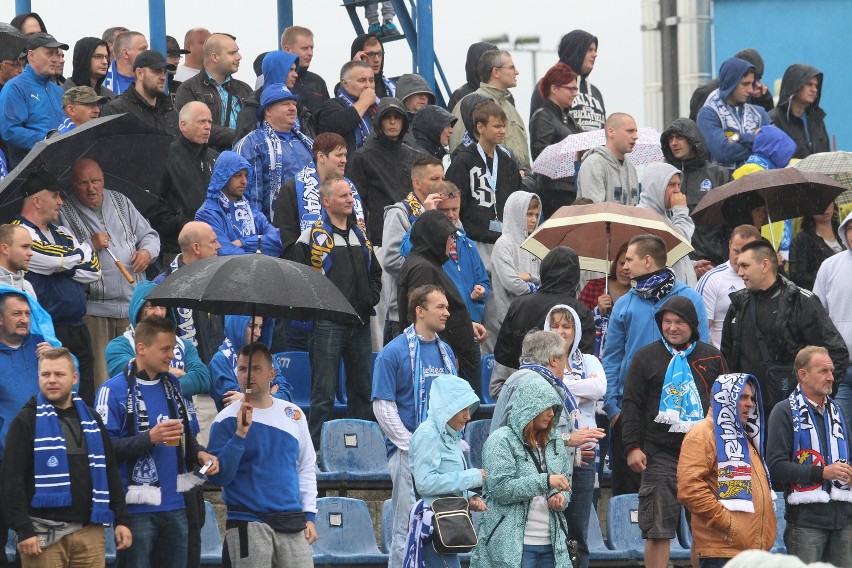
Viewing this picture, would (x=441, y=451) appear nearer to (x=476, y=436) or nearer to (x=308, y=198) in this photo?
(x=476, y=436)

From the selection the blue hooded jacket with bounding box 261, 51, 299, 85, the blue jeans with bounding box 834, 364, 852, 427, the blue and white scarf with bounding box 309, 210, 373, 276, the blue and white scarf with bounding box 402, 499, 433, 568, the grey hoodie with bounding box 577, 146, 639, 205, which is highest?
the blue hooded jacket with bounding box 261, 51, 299, 85

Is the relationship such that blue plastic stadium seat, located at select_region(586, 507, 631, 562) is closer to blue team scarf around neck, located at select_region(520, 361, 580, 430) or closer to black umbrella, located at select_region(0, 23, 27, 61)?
blue team scarf around neck, located at select_region(520, 361, 580, 430)

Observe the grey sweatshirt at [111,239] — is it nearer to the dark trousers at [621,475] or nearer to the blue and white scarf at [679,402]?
the dark trousers at [621,475]

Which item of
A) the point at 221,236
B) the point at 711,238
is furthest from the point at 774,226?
the point at 221,236

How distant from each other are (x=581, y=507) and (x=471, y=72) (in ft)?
22.0

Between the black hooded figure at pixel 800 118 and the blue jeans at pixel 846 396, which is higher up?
the black hooded figure at pixel 800 118

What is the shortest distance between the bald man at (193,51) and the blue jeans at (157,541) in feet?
23.8

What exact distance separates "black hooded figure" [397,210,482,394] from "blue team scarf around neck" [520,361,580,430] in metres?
1.12

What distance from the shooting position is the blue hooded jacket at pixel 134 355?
9662mm

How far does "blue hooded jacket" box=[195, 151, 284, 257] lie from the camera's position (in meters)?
12.1

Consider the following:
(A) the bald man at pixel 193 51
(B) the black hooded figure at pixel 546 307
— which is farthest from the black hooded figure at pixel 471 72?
(B) the black hooded figure at pixel 546 307

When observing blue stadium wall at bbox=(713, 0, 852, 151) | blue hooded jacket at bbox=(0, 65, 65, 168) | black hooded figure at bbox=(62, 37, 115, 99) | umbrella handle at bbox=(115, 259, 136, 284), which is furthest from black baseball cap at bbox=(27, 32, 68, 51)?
blue stadium wall at bbox=(713, 0, 852, 151)

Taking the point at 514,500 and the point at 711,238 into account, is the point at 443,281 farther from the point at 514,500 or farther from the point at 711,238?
the point at 711,238

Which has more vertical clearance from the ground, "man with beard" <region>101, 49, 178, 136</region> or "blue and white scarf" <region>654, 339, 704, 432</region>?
"man with beard" <region>101, 49, 178, 136</region>
